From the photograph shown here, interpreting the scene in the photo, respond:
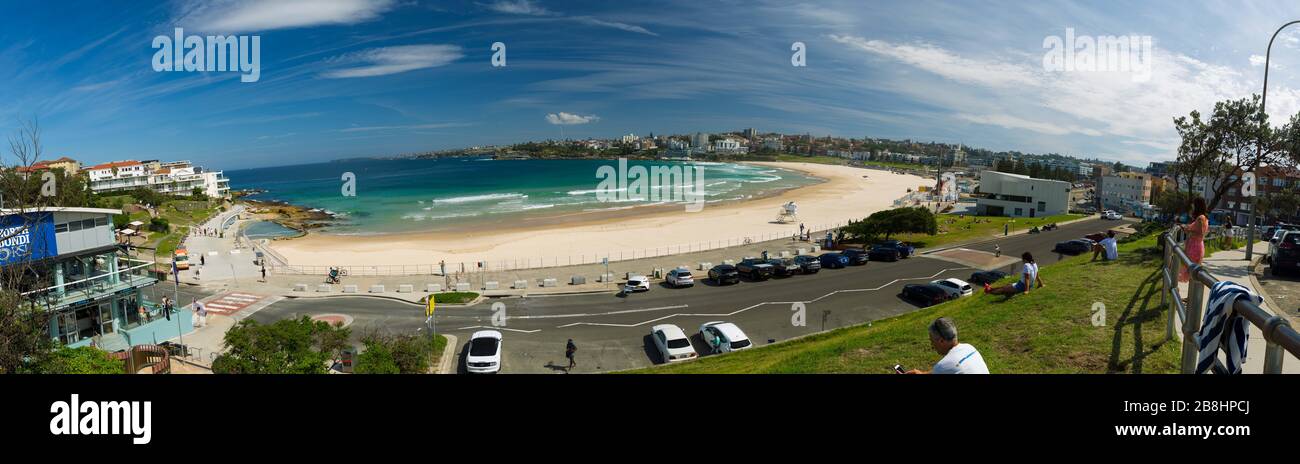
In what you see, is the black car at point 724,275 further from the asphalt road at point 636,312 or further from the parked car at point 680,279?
the parked car at point 680,279

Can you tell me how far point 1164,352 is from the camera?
7281mm

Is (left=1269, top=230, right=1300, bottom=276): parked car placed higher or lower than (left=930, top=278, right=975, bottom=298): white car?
higher

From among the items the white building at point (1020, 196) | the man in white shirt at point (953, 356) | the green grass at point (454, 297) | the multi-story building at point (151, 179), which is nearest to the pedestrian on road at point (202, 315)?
the green grass at point (454, 297)

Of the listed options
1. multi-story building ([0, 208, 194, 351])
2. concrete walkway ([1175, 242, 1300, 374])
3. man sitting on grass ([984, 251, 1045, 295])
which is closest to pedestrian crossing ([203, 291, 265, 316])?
multi-story building ([0, 208, 194, 351])

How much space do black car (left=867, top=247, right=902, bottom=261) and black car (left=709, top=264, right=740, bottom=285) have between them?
9220 mm

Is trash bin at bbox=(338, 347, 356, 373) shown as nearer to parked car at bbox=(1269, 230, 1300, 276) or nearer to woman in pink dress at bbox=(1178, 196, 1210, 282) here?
woman in pink dress at bbox=(1178, 196, 1210, 282)

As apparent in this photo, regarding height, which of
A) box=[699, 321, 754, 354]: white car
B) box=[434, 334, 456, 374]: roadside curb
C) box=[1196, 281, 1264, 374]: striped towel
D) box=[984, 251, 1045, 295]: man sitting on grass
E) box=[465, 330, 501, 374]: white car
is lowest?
box=[434, 334, 456, 374]: roadside curb

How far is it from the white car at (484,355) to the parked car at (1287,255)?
694 inches

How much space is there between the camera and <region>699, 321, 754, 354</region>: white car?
16.8 metres

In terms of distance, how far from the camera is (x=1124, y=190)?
247 feet
